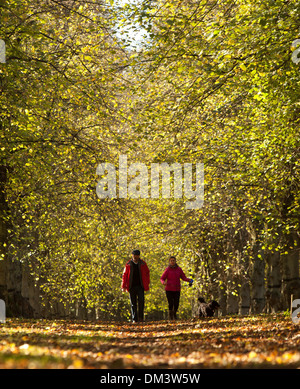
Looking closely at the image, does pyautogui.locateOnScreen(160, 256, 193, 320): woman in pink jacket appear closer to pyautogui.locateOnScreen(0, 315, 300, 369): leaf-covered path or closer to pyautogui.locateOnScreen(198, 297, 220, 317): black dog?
pyautogui.locateOnScreen(198, 297, 220, 317): black dog

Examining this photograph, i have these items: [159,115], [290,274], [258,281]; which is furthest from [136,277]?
[258,281]

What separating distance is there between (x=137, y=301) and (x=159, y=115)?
18.5 ft

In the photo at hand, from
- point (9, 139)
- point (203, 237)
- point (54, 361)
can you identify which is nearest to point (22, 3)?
point (9, 139)

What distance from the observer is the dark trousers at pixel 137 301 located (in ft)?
50.4

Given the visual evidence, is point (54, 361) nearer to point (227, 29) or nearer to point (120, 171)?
point (227, 29)

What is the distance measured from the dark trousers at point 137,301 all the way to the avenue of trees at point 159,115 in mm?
2745

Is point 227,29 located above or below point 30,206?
above

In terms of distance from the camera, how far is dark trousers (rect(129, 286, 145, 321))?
50.4 ft

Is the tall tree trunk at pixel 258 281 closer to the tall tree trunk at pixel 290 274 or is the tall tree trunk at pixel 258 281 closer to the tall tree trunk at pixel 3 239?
the tall tree trunk at pixel 290 274

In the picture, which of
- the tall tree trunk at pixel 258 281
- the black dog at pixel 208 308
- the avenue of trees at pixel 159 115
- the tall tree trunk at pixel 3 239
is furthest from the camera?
the tall tree trunk at pixel 258 281

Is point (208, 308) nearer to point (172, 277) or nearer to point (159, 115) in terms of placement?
point (172, 277)

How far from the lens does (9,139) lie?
14.7 metres

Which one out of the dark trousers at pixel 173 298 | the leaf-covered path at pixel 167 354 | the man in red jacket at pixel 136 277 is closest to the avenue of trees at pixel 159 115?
the man in red jacket at pixel 136 277

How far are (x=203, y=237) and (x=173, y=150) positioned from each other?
9127 mm
